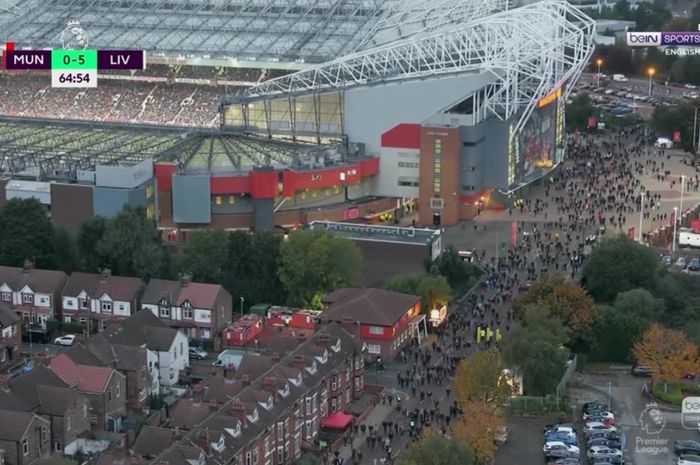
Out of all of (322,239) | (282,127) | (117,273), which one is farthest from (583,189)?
(117,273)

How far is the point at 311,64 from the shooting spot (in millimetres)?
69875

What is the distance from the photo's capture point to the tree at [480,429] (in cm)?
3478

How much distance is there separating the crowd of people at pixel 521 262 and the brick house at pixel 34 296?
11.6 meters

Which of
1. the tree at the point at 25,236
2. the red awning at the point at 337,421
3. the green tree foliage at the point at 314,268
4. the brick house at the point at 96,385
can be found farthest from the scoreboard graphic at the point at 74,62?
the red awning at the point at 337,421

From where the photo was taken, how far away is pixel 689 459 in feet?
119

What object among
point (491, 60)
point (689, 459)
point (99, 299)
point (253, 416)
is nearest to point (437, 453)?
point (253, 416)

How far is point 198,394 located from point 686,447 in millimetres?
12919

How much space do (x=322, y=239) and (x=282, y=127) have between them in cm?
1873

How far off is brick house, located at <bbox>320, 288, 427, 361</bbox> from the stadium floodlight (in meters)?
19.3

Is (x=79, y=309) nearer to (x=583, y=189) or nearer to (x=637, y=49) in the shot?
(x=583, y=189)

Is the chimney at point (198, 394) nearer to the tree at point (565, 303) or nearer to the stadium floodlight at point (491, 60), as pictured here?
the tree at point (565, 303)

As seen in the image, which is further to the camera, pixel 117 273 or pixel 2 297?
pixel 117 273

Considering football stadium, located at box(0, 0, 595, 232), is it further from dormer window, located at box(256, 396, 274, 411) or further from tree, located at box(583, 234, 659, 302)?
dormer window, located at box(256, 396, 274, 411)

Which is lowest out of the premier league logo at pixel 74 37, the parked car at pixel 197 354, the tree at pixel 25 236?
the parked car at pixel 197 354
